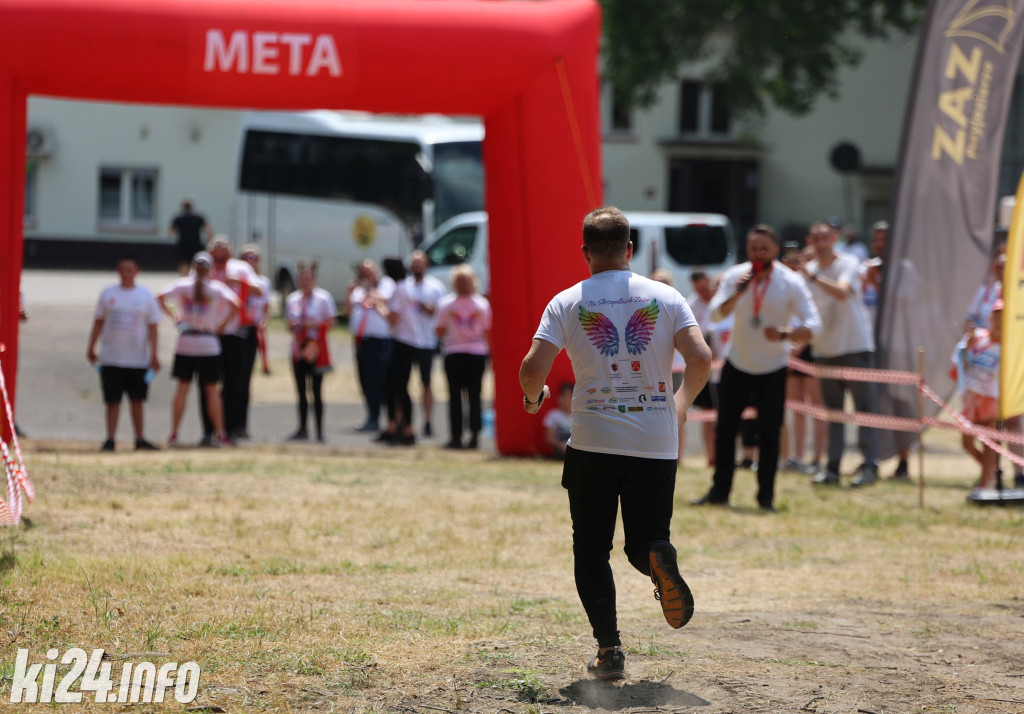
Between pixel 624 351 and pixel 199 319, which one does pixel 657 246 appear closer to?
pixel 199 319

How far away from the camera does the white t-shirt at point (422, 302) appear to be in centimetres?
1393

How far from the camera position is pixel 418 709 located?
449 centimetres

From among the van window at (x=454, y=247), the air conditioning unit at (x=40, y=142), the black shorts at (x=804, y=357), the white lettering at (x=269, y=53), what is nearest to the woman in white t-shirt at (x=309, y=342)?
the white lettering at (x=269, y=53)

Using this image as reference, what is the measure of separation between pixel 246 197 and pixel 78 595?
2138cm

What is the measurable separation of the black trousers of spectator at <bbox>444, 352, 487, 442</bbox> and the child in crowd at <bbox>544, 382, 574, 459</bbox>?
1.49 m

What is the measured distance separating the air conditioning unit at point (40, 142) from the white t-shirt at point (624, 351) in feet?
105

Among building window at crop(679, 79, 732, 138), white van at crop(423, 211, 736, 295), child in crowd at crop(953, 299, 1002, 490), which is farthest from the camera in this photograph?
building window at crop(679, 79, 732, 138)

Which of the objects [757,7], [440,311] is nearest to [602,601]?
[440,311]

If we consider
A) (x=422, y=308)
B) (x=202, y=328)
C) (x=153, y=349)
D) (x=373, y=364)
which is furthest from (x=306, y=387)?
(x=153, y=349)

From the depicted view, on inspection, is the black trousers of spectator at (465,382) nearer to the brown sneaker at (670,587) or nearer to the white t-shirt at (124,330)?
the white t-shirt at (124,330)

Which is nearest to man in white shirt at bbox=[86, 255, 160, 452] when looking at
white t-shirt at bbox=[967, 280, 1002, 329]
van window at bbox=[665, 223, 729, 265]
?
white t-shirt at bbox=[967, 280, 1002, 329]

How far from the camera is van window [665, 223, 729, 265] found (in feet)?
67.6

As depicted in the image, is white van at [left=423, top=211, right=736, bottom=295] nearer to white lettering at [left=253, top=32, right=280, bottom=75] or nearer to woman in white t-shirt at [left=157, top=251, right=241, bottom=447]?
woman in white t-shirt at [left=157, top=251, right=241, bottom=447]

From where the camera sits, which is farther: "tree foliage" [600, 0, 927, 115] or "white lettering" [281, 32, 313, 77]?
"tree foliage" [600, 0, 927, 115]
